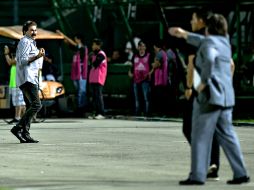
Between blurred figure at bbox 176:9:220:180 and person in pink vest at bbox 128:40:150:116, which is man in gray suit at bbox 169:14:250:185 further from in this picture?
person in pink vest at bbox 128:40:150:116

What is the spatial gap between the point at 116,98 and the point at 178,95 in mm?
2430

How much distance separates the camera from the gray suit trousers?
37.7 feet

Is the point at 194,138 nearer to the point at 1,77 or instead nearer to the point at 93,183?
the point at 93,183

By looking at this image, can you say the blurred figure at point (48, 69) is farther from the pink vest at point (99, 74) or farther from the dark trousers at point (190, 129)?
the dark trousers at point (190, 129)

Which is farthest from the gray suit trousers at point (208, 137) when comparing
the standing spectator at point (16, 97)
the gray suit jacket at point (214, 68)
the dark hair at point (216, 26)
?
the standing spectator at point (16, 97)

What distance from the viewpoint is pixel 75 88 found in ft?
97.3

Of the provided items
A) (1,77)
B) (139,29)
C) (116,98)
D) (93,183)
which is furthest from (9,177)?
(139,29)

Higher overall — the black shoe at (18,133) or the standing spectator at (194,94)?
the standing spectator at (194,94)

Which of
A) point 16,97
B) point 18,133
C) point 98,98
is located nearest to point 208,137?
point 18,133

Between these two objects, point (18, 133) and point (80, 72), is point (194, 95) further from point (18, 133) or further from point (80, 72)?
point (80, 72)

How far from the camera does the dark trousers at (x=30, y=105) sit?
56.7 feet

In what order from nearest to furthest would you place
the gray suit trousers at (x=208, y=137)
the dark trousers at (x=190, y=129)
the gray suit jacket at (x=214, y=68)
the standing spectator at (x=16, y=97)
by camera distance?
the gray suit jacket at (x=214, y=68) < the gray suit trousers at (x=208, y=137) < the dark trousers at (x=190, y=129) < the standing spectator at (x=16, y=97)

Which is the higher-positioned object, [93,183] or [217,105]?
[217,105]

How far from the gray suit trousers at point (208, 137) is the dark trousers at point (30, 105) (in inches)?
236
